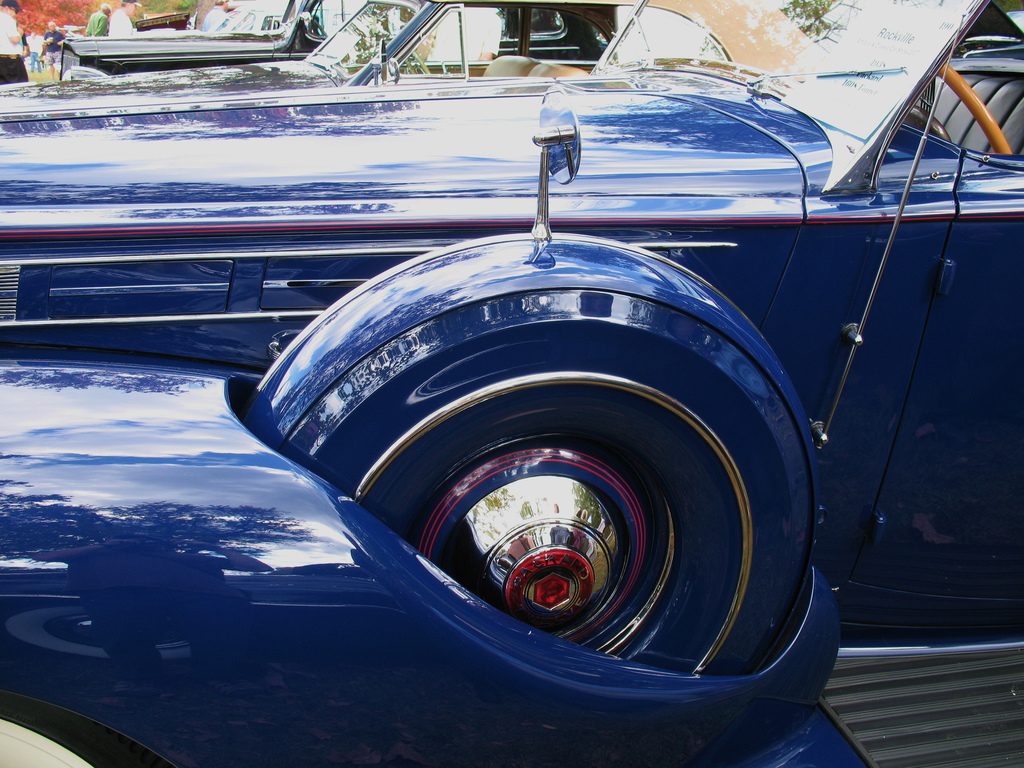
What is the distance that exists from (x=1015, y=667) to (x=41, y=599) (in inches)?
74.5

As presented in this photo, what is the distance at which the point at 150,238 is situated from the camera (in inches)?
65.6

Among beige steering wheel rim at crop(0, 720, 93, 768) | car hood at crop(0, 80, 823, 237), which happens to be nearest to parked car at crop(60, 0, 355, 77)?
car hood at crop(0, 80, 823, 237)

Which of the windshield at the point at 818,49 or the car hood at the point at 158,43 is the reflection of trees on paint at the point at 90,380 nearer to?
the windshield at the point at 818,49

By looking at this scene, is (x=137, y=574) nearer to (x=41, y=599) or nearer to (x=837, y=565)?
(x=41, y=599)

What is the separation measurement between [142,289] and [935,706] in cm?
171

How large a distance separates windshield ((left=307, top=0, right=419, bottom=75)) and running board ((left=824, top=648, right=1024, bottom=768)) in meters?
3.77

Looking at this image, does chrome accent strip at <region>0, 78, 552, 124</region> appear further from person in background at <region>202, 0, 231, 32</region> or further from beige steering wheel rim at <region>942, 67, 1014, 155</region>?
person in background at <region>202, 0, 231, 32</region>

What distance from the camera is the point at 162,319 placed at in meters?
1.70

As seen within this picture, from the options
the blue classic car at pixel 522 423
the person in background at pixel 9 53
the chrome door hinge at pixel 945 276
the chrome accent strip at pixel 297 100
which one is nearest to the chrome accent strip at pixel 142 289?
the blue classic car at pixel 522 423

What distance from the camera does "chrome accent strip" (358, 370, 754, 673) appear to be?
1.33 meters

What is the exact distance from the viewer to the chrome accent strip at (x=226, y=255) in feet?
5.42

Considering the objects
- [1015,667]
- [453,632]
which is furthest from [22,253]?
[1015,667]

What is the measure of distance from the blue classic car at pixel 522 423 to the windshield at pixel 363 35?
9.00 ft

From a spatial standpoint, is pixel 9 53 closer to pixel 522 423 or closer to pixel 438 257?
pixel 438 257
